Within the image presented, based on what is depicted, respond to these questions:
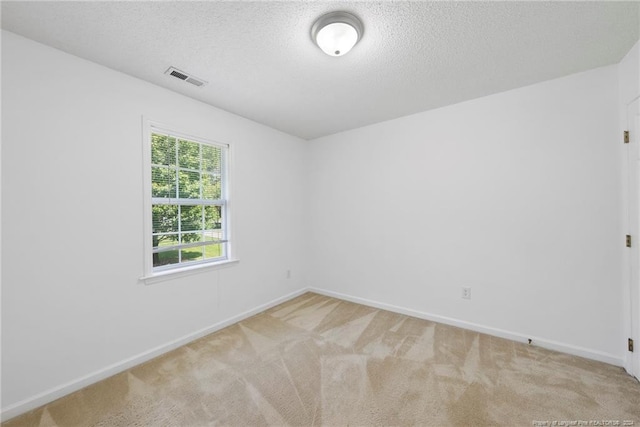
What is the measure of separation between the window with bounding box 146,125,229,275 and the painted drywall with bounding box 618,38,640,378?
3677 millimetres

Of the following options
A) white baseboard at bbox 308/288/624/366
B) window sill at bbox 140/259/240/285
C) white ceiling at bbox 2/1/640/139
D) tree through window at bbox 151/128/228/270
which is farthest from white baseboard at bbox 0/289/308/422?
white ceiling at bbox 2/1/640/139

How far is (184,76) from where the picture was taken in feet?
7.24

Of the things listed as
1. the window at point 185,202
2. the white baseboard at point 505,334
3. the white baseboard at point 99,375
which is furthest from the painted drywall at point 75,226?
the white baseboard at point 505,334

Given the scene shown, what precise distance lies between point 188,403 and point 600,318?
11.2ft

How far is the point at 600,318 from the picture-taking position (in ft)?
7.08

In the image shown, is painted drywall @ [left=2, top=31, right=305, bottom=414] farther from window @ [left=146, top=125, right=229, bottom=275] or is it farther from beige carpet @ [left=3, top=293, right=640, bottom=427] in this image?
beige carpet @ [left=3, top=293, right=640, bottom=427]

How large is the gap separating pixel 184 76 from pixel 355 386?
9.64 feet

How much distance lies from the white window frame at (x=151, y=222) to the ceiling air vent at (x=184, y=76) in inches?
19.0

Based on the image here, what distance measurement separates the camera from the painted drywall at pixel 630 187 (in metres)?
1.87

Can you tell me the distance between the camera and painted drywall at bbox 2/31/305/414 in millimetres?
1667

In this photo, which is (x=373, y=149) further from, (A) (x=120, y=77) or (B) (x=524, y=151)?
(A) (x=120, y=77)

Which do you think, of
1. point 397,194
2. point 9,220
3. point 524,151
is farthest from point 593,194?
point 9,220

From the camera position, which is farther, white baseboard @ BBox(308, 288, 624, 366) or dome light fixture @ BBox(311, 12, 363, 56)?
white baseboard @ BBox(308, 288, 624, 366)

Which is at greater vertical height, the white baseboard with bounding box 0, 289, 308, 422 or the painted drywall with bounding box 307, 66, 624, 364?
the painted drywall with bounding box 307, 66, 624, 364
